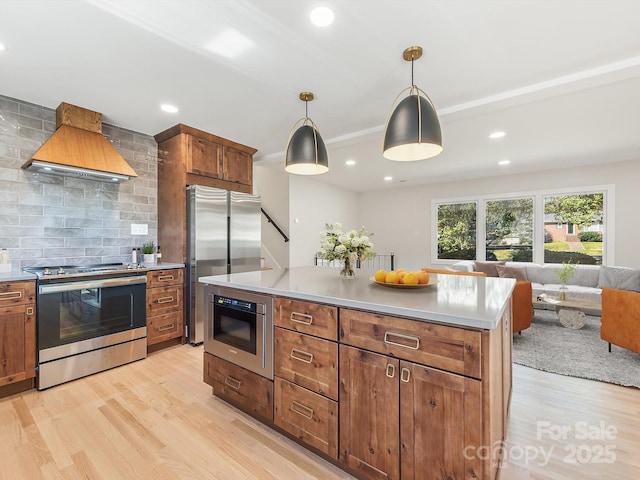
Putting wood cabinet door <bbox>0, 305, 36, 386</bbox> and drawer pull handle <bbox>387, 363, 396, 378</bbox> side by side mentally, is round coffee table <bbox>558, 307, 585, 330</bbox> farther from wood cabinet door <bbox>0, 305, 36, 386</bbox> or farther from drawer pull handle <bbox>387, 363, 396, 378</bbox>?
wood cabinet door <bbox>0, 305, 36, 386</bbox>

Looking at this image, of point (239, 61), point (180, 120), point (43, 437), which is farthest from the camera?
point (180, 120)

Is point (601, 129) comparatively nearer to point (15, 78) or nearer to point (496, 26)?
point (496, 26)

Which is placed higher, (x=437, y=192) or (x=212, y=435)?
(x=437, y=192)

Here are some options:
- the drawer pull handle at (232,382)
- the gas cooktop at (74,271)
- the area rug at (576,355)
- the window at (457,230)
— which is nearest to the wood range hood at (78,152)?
the gas cooktop at (74,271)

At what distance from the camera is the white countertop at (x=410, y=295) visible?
1208 millimetres

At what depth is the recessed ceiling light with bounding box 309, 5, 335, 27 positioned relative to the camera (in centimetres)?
178

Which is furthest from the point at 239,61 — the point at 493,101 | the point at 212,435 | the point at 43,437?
the point at 43,437

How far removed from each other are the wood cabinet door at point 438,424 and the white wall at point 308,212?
5.03m

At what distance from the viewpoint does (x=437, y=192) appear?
7.18 meters

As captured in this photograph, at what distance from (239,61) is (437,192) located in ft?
19.7

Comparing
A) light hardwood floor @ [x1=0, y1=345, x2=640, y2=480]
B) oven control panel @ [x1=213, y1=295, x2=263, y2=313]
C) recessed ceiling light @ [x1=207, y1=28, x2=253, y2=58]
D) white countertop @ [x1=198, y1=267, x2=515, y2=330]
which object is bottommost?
light hardwood floor @ [x1=0, y1=345, x2=640, y2=480]

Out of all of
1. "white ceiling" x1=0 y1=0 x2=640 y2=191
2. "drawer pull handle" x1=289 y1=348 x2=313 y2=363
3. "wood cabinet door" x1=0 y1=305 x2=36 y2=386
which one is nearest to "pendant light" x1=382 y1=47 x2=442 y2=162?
"white ceiling" x1=0 y1=0 x2=640 y2=191

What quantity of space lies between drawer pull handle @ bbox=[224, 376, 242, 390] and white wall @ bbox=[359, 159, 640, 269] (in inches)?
243

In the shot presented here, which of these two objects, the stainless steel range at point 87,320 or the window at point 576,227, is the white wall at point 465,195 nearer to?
the window at point 576,227
